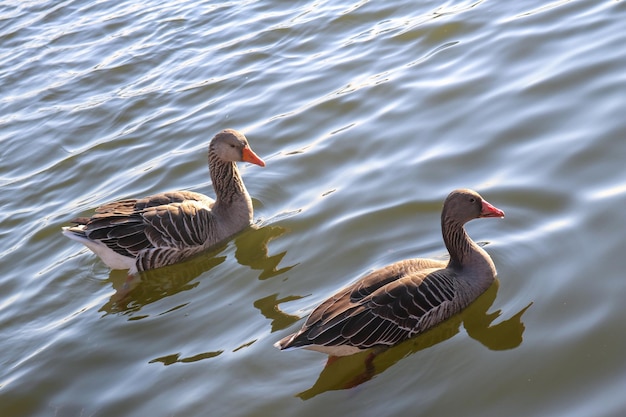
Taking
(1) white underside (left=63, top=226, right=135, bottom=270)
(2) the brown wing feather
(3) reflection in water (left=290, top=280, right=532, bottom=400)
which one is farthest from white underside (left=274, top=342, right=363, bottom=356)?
(1) white underside (left=63, top=226, right=135, bottom=270)

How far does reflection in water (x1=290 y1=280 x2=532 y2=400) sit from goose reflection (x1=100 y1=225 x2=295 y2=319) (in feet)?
5.94

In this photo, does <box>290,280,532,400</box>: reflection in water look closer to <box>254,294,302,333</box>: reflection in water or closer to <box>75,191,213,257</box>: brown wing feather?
<box>254,294,302,333</box>: reflection in water

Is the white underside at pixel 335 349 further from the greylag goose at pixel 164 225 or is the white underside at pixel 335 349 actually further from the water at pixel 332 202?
the greylag goose at pixel 164 225

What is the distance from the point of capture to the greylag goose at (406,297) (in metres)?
6.88

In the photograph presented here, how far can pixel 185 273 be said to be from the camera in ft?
31.1

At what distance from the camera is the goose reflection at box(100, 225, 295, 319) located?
8.88 meters

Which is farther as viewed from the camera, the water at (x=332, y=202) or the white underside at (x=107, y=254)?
the white underside at (x=107, y=254)

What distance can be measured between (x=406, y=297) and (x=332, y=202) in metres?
2.61

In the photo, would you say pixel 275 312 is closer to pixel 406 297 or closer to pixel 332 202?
pixel 406 297

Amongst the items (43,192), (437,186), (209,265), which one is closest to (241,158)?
(209,265)

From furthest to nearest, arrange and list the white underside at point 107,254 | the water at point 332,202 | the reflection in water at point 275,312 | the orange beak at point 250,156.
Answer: the orange beak at point 250,156
the white underside at point 107,254
the reflection in water at point 275,312
the water at point 332,202

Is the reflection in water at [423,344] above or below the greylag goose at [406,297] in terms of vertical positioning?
below

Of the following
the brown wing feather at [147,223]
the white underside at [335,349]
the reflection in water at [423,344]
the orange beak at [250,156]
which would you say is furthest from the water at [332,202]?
the orange beak at [250,156]

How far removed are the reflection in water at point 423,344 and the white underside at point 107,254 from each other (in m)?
3.45
